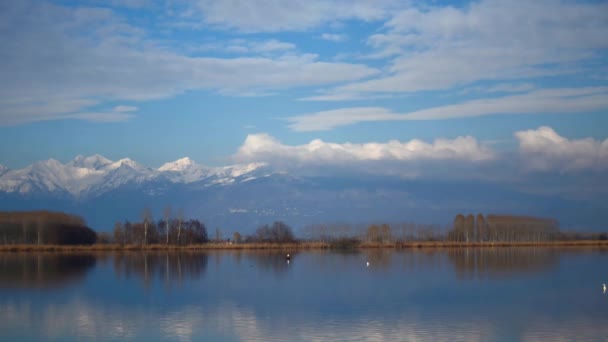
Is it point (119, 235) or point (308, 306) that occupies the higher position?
point (119, 235)

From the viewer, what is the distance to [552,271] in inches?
1561

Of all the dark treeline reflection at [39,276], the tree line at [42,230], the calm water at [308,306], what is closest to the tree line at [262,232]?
the tree line at [42,230]

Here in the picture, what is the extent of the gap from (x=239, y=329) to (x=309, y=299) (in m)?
6.99

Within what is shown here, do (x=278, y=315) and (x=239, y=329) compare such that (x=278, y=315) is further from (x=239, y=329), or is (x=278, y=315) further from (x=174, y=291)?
(x=174, y=291)

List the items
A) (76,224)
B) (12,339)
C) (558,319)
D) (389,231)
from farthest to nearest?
(389,231) → (76,224) → (558,319) → (12,339)

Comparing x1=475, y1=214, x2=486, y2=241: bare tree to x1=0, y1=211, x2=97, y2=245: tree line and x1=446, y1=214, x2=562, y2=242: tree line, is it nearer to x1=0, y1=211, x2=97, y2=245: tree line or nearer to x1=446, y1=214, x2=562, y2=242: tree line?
x1=446, y1=214, x2=562, y2=242: tree line

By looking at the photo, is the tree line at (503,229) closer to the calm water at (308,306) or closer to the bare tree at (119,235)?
the bare tree at (119,235)

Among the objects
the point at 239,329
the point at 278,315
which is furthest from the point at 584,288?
the point at 239,329

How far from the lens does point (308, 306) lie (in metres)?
23.9

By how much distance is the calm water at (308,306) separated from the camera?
60.8ft

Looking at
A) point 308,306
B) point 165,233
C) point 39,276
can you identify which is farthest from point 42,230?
point 308,306

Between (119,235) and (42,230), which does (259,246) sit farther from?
(42,230)

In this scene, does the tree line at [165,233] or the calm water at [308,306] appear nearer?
the calm water at [308,306]

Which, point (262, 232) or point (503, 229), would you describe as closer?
point (262, 232)
